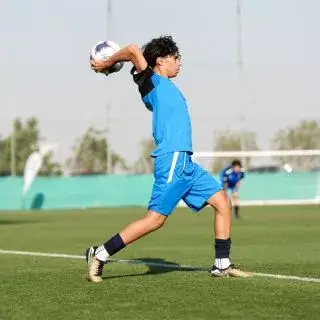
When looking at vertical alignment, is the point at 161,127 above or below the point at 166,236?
above

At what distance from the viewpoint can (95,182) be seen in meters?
45.7

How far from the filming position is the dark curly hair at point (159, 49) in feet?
32.4

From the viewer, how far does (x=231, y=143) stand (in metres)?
48.2

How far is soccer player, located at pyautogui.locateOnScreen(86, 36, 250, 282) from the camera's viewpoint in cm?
960

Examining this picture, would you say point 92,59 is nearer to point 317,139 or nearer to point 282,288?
point 282,288

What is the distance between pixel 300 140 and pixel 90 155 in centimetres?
1136

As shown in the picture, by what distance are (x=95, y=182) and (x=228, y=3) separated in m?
10.4

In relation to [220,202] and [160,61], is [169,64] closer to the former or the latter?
[160,61]

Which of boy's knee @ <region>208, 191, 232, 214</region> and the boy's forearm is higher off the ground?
the boy's forearm

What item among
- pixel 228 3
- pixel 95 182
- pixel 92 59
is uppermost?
pixel 228 3

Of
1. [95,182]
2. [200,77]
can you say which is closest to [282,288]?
[95,182]

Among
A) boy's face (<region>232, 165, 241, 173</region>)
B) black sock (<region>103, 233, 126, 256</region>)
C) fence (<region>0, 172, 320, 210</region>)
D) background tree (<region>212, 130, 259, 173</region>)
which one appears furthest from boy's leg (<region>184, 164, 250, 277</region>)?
background tree (<region>212, 130, 259, 173</region>)

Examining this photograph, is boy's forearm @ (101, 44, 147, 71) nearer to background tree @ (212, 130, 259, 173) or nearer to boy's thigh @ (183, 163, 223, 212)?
boy's thigh @ (183, 163, 223, 212)

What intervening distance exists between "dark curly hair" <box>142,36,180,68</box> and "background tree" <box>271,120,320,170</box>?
38.1m
